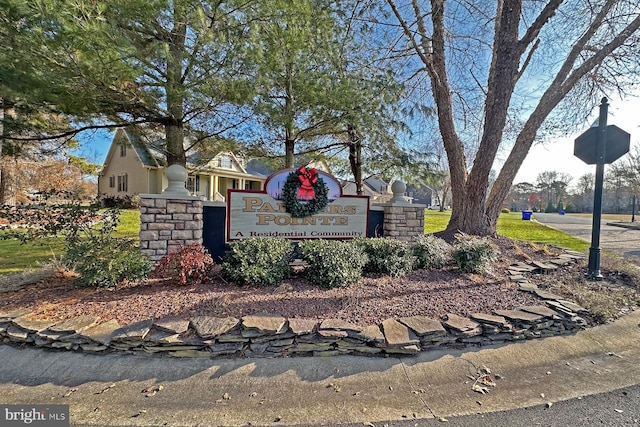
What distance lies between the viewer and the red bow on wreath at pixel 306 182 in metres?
4.49

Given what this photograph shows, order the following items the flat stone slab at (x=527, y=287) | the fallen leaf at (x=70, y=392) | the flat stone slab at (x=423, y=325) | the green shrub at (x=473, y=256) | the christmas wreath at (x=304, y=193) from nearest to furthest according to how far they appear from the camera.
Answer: the fallen leaf at (x=70, y=392) → the flat stone slab at (x=423, y=325) → the flat stone slab at (x=527, y=287) → the green shrub at (x=473, y=256) → the christmas wreath at (x=304, y=193)

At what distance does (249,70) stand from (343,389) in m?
4.54

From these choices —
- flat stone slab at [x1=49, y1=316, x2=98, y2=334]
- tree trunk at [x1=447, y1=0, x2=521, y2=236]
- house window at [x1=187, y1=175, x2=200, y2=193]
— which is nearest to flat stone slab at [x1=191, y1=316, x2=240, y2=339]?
flat stone slab at [x1=49, y1=316, x2=98, y2=334]

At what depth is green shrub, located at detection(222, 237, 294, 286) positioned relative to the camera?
10.9 ft

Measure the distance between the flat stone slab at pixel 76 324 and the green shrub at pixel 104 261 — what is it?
72 centimetres

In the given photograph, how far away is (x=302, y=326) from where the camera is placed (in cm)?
244

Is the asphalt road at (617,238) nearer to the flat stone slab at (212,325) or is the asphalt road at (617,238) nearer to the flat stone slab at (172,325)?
the flat stone slab at (212,325)

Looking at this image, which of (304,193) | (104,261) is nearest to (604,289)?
(304,193)

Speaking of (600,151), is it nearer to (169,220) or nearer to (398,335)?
(398,335)

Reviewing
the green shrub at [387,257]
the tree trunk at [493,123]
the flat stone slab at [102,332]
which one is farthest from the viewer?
the tree trunk at [493,123]

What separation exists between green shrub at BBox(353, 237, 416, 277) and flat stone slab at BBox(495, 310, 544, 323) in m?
1.32

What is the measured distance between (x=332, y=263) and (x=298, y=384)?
64.8 inches

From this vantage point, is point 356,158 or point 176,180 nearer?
point 176,180

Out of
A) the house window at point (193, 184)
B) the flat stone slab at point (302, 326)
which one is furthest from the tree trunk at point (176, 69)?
the house window at point (193, 184)
